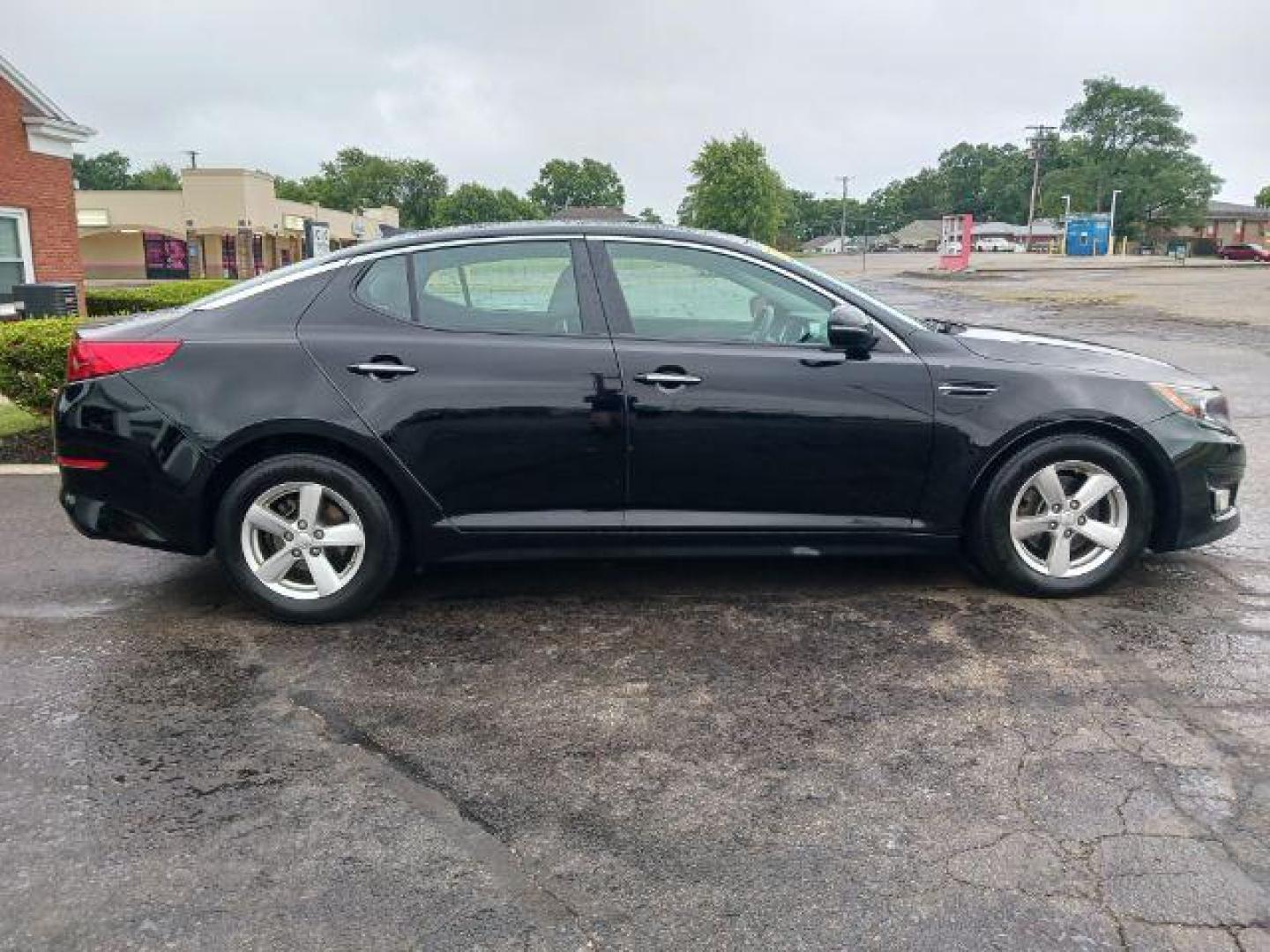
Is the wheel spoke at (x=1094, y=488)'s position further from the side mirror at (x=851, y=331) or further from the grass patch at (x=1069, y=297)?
the grass patch at (x=1069, y=297)

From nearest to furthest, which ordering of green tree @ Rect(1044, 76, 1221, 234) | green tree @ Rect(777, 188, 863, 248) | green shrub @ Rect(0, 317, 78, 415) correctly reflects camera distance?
green shrub @ Rect(0, 317, 78, 415) < green tree @ Rect(1044, 76, 1221, 234) < green tree @ Rect(777, 188, 863, 248)

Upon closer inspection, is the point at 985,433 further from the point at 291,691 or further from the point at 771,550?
the point at 291,691

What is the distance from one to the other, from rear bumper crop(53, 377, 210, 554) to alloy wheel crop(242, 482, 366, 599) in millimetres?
235

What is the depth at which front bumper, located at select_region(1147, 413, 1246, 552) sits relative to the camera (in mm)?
4402

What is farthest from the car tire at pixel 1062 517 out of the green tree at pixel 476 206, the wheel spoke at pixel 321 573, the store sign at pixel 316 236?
the green tree at pixel 476 206

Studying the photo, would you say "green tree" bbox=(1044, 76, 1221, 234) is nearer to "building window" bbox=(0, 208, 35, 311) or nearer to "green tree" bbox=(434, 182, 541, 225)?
"green tree" bbox=(434, 182, 541, 225)

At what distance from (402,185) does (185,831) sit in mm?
127000

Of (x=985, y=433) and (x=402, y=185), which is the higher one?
(x=402, y=185)

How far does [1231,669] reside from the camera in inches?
149

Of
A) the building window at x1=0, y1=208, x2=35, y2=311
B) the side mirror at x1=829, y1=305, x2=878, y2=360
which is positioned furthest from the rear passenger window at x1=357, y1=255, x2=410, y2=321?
the building window at x1=0, y1=208, x2=35, y2=311

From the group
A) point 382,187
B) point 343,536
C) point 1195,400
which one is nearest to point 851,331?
point 1195,400

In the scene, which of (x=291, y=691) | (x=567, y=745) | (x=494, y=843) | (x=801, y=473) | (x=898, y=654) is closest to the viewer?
(x=494, y=843)

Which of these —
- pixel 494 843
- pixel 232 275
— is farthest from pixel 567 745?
pixel 232 275

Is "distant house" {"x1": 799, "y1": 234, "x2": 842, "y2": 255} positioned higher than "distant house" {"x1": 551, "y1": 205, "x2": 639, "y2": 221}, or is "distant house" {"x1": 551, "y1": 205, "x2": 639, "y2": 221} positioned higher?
"distant house" {"x1": 799, "y1": 234, "x2": 842, "y2": 255}
